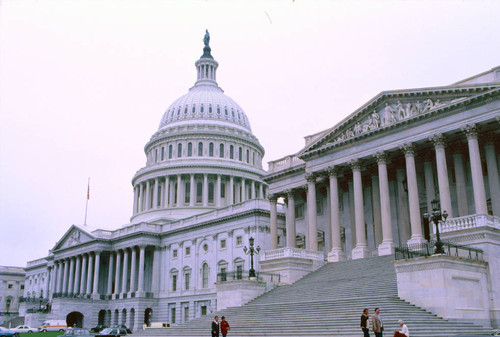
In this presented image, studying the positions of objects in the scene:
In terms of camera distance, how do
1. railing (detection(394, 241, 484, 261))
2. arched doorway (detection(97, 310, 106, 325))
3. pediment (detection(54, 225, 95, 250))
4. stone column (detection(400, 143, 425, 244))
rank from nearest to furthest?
railing (detection(394, 241, 484, 261)) → stone column (detection(400, 143, 425, 244)) → arched doorway (detection(97, 310, 106, 325)) → pediment (detection(54, 225, 95, 250))

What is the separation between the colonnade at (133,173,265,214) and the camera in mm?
101963

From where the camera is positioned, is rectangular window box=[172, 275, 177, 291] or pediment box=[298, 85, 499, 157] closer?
pediment box=[298, 85, 499, 157]

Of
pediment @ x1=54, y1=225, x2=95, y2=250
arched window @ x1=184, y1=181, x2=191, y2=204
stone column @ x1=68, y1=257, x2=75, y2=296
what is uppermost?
arched window @ x1=184, y1=181, x2=191, y2=204

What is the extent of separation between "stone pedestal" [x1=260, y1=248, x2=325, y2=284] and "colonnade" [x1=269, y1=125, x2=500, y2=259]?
1782 millimetres

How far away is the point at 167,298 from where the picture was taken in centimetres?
8325

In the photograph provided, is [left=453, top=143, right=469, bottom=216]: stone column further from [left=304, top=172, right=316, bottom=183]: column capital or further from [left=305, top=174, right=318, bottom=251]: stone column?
[left=305, top=174, right=318, bottom=251]: stone column

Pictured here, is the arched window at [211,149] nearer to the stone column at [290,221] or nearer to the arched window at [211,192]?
the arched window at [211,192]

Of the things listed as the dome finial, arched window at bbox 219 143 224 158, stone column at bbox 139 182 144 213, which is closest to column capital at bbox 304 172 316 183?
arched window at bbox 219 143 224 158

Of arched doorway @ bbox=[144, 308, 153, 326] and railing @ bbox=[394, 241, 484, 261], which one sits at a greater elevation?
railing @ bbox=[394, 241, 484, 261]

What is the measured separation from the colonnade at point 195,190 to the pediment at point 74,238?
1298 cm

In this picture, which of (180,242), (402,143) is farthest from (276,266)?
(180,242)

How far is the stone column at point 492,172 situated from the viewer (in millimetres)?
41906

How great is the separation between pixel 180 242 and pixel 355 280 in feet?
159

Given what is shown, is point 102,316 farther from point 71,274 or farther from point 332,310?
point 332,310
